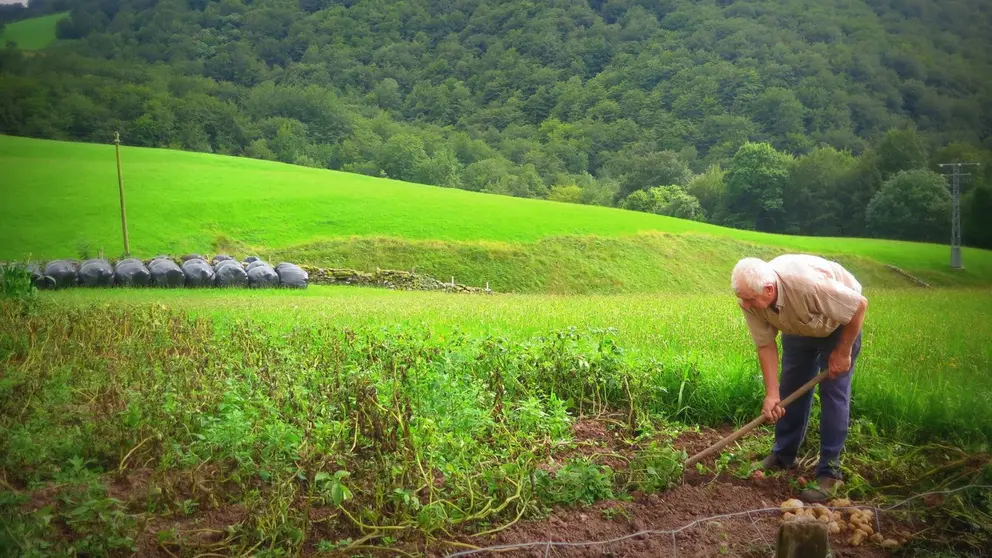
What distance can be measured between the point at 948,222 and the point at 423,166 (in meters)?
46.2

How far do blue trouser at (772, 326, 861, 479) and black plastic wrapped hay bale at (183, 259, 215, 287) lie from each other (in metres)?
21.6

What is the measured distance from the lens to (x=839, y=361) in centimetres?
512

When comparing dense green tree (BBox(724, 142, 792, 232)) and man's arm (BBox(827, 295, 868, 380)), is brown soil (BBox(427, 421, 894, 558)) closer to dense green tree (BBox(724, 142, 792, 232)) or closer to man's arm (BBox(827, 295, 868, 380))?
man's arm (BBox(827, 295, 868, 380))

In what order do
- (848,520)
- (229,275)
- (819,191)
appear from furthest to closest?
(819,191) < (229,275) < (848,520)

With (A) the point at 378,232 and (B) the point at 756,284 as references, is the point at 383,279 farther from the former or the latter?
(B) the point at 756,284

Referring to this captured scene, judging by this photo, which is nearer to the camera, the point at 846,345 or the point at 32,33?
the point at 846,345

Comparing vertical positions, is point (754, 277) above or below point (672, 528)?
above

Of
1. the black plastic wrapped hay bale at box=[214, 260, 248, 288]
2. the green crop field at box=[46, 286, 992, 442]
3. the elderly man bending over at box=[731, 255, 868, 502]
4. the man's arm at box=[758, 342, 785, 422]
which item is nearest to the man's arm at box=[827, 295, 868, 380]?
Answer: the elderly man bending over at box=[731, 255, 868, 502]

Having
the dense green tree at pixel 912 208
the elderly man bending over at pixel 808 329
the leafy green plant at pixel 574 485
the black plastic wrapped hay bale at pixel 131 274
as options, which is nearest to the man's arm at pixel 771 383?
the elderly man bending over at pixel 808 329

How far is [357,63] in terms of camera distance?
310 ft

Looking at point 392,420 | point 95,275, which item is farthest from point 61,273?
point 392,420

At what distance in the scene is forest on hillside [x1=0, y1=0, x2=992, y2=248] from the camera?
3731 centimetres

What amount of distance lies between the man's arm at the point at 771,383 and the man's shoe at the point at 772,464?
73cm

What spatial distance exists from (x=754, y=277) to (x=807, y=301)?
0.41m
